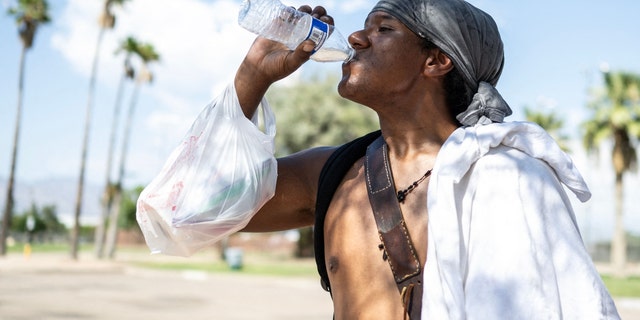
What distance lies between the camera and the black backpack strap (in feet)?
7.46

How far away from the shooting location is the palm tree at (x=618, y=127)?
2814 centimetres

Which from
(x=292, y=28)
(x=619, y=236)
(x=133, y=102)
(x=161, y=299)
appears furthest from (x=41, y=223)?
(x=292, y=28)

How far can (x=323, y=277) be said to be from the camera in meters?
2.31

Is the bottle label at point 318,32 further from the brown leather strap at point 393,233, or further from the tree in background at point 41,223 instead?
the tree in background at point 41,223

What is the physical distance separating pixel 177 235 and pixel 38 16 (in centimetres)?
3517

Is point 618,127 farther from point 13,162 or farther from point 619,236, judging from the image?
point 13,162

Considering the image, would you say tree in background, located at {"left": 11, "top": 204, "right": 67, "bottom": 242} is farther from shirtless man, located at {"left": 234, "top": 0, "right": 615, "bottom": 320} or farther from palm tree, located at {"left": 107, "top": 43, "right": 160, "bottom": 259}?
shirtless man, located at {"left": 234, "top": 0, "right": 615, "bottom": 320}

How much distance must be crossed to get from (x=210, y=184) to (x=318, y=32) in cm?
57

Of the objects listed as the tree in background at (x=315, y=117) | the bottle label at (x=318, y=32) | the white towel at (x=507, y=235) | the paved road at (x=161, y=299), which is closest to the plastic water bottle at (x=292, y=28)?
the bottle label at (x=318, y=32)

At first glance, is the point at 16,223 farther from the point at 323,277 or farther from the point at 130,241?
the point at 323,277

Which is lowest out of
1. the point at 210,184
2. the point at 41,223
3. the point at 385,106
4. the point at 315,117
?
the point at 41,223

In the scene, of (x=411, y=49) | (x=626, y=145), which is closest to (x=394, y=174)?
(x=411, y=49)

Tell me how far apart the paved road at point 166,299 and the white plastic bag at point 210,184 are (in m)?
9.94

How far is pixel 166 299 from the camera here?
1548 centimetres
